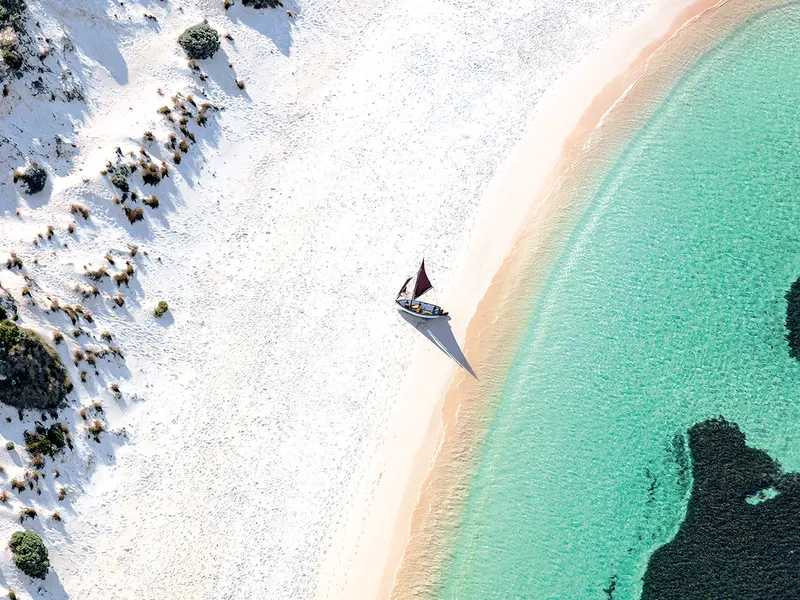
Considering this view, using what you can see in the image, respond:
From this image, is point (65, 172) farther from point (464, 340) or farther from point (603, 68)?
point (603, 68)

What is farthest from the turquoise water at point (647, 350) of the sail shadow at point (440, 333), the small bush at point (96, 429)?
the small bush at point (96, 429)

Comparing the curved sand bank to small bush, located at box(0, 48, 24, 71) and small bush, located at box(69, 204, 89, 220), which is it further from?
small bush, located at box(0, 48, 24, 71)

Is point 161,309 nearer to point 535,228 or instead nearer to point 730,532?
point 535,228

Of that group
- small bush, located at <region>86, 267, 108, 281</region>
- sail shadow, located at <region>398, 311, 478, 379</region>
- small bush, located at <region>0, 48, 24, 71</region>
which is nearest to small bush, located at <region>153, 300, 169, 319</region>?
small bush, located at <region>86, 267, 108, 281</region>

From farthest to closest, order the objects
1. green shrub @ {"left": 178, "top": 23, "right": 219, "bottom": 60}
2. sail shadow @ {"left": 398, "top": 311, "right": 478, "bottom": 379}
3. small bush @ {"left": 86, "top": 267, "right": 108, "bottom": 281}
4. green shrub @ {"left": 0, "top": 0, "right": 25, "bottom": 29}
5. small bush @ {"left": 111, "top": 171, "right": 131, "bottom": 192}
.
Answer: green shrub @ {"left": 178, "top": 23, "right": 219, "bottom": 60} → green shrub @ {"left": 0, "top": 0, "right": 25, "bottom": 29} → small bush @ {"left": 111, "top": 171, "right": 131, "bottom": 192} → sail shadow @ {"left": 398, "top": 311, "right": 478, "bottom": 379} → small bush @ {"left": 86, "top": 267, "right": 108, "bottom": 281}

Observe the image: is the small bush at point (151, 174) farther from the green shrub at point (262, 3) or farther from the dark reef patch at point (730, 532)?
the dark reef patch at point (730, 532)

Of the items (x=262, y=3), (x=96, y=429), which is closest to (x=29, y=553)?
Result: (x=96, y=429)
